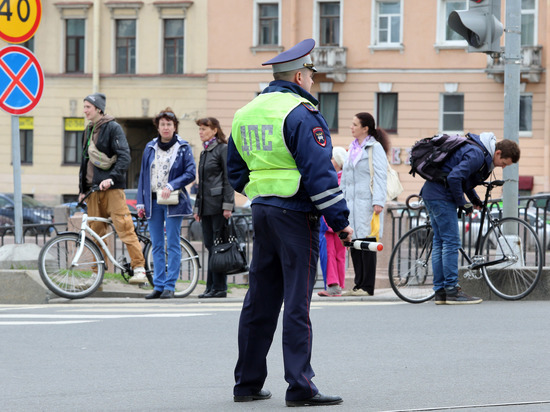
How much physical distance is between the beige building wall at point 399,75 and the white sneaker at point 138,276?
30.1m

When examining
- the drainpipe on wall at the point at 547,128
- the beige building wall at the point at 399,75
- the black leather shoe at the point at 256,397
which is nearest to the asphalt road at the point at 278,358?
the black leather shoe at the point at 256,397

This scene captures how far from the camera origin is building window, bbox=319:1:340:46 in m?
42.8

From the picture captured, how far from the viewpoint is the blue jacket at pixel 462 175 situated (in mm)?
10352

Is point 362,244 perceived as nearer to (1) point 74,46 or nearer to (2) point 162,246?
(2) point 162,246

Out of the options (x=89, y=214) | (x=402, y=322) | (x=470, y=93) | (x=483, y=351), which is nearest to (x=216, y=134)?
(x=89, y=214)

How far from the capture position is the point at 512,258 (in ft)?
36.0

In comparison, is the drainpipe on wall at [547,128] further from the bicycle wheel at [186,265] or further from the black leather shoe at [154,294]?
the black leather shoe at [154,294]

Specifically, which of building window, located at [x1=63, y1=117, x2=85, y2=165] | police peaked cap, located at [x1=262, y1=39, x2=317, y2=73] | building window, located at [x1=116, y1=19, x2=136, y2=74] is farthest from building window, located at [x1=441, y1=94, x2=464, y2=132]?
police peaked cap, located at [x1=262, y1=39, x2=317, y2=73]

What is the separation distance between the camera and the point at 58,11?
147ft

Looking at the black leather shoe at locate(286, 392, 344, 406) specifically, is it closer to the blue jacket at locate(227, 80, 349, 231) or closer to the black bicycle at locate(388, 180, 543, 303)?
the blue jacket at locate(227, 80, 349, 231)

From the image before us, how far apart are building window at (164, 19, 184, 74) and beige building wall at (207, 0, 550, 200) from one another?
5.10 feet

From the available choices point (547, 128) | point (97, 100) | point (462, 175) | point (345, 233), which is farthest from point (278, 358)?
point (547, 128)

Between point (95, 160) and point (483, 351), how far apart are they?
18.1 ft

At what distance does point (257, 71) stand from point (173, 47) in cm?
365
